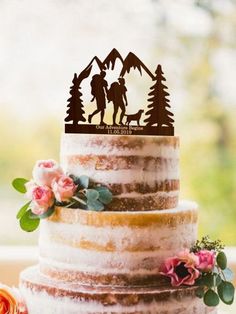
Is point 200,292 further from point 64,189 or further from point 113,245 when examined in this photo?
point 64,189

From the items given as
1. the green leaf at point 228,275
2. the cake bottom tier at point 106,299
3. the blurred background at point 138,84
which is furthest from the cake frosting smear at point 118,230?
the blurred background at point 138,84

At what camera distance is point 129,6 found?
14.4ft

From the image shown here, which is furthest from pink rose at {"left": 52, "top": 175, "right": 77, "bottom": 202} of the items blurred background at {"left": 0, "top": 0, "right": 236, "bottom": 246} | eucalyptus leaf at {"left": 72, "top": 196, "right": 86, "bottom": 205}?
blurred background at {"left": 0, "top": 0, "right": 236, "bottom": 246}

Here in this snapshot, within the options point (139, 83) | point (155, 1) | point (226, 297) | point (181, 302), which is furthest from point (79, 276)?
point (155, 1)

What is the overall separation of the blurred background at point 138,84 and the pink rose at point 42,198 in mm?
2135

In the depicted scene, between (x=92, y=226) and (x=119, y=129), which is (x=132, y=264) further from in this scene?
(x=119, y=129)

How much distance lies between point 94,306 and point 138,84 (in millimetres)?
2405

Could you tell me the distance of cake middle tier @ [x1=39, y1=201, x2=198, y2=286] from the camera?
2160 mm

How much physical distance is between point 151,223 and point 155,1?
2509mm

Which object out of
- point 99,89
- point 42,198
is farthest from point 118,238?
point 99,89

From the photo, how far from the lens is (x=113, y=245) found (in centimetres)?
216

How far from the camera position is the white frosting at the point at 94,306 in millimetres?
2115

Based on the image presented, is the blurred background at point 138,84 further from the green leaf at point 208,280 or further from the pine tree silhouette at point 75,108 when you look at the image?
the green leaf at point 208,280

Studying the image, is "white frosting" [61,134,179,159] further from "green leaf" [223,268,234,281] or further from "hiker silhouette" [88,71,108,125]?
"green leaf" [223,268,234,281]
